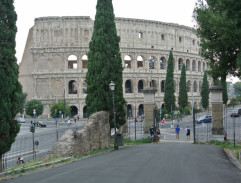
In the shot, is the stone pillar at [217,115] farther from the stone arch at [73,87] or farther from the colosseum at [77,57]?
the stone arch at [73,87]

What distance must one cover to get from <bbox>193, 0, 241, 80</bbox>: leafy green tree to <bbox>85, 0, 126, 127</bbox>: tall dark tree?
20.1 feet

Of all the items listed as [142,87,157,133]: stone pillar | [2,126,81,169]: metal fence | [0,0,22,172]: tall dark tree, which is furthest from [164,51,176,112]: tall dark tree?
[0,0,22,172]: tall dark tree

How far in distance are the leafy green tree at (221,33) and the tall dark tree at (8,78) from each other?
7.48 m

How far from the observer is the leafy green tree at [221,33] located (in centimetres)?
1138

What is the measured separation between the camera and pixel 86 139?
13.5 meters

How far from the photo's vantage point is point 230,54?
1295cm

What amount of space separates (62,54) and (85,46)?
4.01 m

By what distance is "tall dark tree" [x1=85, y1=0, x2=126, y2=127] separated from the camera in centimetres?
1806

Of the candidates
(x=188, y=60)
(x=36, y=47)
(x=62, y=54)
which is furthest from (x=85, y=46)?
(x=188, y=60)

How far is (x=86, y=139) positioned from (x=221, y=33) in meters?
7.17

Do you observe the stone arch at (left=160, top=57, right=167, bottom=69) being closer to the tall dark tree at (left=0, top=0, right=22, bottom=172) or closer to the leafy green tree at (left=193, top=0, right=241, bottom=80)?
the leafy green tree at (left=193, top=0, right=241, bottom=80)

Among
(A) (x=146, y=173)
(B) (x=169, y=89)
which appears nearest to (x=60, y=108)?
(B) (x=169, y=89)

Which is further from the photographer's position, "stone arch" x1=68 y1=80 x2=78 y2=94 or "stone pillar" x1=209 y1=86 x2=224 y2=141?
"stone arch" x1=68 y1=80 x2=78 y2=94

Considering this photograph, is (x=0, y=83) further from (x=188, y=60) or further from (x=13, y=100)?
(x=188, y=60)
